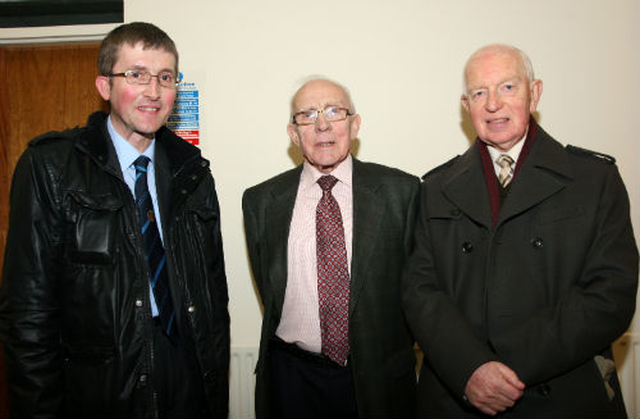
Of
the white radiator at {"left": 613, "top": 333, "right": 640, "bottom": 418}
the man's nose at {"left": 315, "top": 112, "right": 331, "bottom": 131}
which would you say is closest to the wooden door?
the man's nose at {"left": 315, "top": 112, "right": 331, "bottom": 131}

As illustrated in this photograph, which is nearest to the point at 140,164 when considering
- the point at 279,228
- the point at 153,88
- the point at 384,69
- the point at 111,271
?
the point at 153,88

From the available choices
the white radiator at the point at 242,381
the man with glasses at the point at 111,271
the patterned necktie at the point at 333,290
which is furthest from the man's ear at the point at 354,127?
the white radiator at the point at 242,381

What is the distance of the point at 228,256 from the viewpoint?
2.74 metres

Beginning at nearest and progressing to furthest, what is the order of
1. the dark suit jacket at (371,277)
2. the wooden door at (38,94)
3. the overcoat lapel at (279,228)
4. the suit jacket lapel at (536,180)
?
the suit jacket lapel at (536,180)
the dark suit jacket at (371,277)
the overcoat lapel at (279,228)
the wooden door at (38,94)

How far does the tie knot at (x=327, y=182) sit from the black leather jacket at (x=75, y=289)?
78 centimetres

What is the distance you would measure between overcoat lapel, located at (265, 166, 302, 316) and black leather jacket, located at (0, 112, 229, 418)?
460 mm

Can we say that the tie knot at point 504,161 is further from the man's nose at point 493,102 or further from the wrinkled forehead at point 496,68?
the wrinkled forehead at point 496,68

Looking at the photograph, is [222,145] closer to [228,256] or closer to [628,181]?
[228,256]

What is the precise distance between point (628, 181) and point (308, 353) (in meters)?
2.14

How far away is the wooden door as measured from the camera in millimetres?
2865

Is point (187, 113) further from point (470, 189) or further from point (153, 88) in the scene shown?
point (470, 189)

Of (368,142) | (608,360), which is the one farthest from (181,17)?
(608,360)

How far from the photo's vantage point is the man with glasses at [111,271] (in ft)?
4.91

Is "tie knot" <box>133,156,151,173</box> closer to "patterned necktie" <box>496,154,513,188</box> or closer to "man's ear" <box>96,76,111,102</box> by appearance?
"man's ear" <box>96,76,111,102</box>
